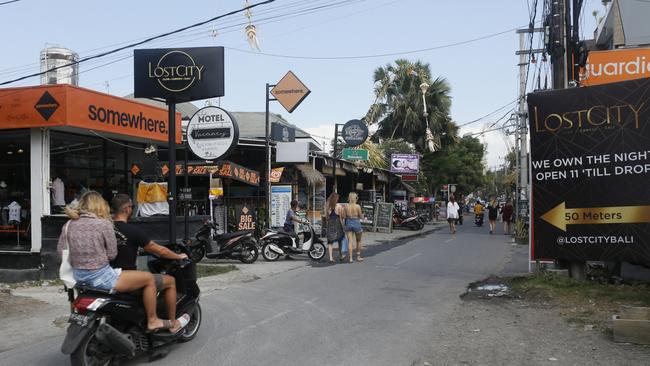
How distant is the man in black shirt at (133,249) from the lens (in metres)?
5.67

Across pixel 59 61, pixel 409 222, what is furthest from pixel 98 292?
pixel 409 222

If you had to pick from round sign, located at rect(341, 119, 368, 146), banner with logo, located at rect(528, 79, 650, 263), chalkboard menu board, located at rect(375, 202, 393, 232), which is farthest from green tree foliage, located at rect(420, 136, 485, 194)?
banner with logo, located at rect(528, 79, 650, 263)

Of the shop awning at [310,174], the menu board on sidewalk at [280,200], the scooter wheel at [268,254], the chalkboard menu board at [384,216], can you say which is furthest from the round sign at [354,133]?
the scooter wheel at [268,254]

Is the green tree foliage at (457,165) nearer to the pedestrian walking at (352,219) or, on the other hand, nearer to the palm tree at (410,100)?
the palm tree at (410,100)

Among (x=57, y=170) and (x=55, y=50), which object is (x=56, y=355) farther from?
(x=55, y=50)

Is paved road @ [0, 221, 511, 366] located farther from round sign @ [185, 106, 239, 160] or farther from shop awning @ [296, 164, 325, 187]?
shop awning @ [296, 164, 325, 187]

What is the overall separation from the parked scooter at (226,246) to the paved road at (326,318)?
1.80m

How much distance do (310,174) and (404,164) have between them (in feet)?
46.5

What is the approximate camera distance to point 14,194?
1402cm

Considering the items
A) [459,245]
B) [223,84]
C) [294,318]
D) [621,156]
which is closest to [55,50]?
[223,84]

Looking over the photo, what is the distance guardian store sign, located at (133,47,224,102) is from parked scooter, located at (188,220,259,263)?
4838mm

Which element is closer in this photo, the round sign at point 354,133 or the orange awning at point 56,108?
the orange awning at point 56,108

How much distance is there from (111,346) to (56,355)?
140cm

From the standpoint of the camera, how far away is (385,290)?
10.1 meters
